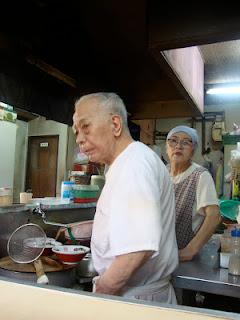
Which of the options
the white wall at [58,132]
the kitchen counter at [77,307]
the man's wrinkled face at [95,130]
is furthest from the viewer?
the white wall at [58,132]

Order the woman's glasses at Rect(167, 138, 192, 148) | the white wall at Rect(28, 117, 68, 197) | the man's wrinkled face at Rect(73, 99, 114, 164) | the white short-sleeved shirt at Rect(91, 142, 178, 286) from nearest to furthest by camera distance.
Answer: the white short-sleeved shirt at Rect(91, 142, 178, 286) < the man's wrinkled face at Rect(73, 99, 114, 164) < the woman's glasses at Rect(167, 138, 192, 148) < the white wall at Rect(28, 117, 68, 197)

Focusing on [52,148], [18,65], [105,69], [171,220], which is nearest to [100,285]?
[171,220]

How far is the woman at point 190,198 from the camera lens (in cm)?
155

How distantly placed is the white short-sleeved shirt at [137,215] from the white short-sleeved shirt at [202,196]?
0.53 metres

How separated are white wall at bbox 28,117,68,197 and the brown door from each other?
2.5 inches

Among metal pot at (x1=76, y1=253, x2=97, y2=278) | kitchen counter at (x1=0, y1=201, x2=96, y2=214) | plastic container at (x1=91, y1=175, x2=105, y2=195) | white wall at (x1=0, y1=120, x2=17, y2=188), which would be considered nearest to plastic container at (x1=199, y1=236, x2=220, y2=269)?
metal pot at (x1=76, y1=253, x2=97, y2=278)

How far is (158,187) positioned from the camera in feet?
3.27

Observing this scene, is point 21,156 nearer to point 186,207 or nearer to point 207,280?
point 186,207

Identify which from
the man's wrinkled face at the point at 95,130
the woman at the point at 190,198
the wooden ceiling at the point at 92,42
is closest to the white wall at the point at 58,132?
the wooden ceiling at the point at 92,42

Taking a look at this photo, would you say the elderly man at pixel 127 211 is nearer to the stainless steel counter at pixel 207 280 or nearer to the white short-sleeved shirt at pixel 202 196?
the stainless steel counter at pixel 207 280

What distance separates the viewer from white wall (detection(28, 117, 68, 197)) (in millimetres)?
4734

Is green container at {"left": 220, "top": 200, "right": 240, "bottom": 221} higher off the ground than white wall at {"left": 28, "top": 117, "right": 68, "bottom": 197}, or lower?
lower

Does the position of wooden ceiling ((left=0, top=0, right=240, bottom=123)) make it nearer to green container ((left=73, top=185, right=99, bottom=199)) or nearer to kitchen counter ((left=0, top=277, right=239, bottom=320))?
green container ((left=73, top=185, right=99, bottom=199))

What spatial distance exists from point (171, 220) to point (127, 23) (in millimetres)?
1025
